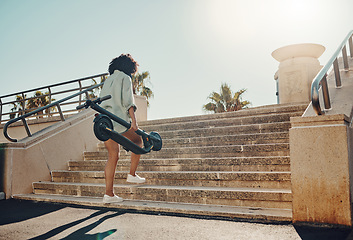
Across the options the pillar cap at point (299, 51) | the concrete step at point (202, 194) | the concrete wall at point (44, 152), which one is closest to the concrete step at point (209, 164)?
the concrete step at point (202, 194)

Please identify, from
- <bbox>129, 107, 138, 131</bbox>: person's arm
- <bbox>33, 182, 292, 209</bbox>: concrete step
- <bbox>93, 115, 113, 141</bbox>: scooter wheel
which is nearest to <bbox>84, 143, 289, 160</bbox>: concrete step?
<bbox>33, 182, 292, 209</bbox>: concrete step

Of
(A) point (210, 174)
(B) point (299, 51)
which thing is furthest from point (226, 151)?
(B) point (299, 51)

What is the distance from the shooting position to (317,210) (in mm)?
2799

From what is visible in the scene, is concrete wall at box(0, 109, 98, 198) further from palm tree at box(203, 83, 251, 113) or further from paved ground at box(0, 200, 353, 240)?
palm tree at box(203, 83, 251, 113)

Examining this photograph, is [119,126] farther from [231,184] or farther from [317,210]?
[317,210]

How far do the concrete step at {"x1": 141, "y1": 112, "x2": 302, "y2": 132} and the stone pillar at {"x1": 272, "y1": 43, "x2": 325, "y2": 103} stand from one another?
19.2 ft

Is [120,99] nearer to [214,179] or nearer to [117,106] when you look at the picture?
[117,106]

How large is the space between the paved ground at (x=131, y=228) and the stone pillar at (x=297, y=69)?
9.45 m

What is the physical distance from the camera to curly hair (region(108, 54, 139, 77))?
3.98 meters

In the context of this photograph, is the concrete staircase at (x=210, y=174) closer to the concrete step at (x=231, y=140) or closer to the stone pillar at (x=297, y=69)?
the concrete step at (x=231, y=140)

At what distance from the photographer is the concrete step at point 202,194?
11.3 ft

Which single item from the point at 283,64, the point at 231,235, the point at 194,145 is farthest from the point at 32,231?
the point at 283,64

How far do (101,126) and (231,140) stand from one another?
290cm

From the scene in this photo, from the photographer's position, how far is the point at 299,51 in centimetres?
1130
